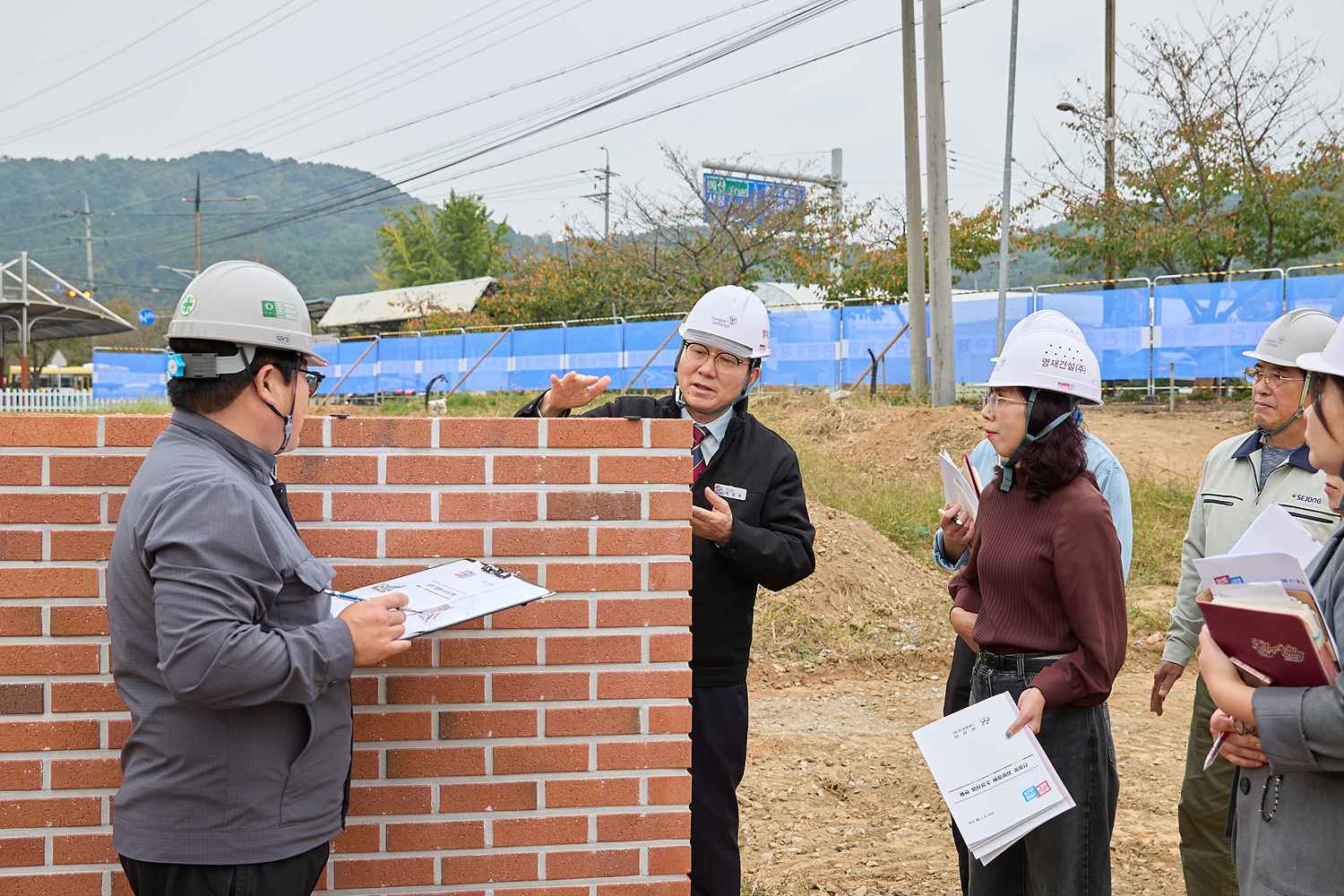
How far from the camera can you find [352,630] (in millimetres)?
2209

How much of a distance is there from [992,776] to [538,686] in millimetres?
1288

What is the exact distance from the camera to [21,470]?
103 inches

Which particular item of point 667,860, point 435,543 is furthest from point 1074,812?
point 435,543

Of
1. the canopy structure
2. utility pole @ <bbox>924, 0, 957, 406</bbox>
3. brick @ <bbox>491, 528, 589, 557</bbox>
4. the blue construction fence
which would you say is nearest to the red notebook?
brick @ <bbox>491, 528, 589, 557</bbox>

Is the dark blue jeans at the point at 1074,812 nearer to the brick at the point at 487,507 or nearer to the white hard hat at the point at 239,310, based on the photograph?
the brick at the point at 487,507

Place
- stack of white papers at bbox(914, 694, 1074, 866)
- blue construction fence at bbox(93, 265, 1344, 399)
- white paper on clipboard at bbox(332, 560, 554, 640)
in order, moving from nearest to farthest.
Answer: white paper on clipboard at bbox(332, 560, 554, 640)
stack of white papers at bbox(914, 694, 1074, 866)
blue construction fence at bbox(93, 265, 1344, 399)

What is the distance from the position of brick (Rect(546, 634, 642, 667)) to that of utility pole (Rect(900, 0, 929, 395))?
14585 millimetres

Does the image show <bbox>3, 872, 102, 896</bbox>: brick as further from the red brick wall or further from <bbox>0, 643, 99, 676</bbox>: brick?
<bbox>0, 643, 99, 676</bbox>: brick

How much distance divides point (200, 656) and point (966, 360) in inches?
744

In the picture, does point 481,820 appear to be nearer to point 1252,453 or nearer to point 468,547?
point 468,547

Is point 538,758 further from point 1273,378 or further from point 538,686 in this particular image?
point 1273,378

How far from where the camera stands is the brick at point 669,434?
9.53ft

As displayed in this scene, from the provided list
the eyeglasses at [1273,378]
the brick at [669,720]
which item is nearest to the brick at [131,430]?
the brick at [669,720]

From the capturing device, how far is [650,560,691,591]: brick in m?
2.92
